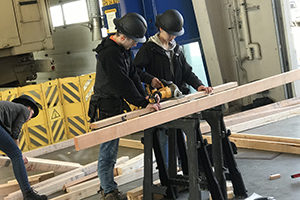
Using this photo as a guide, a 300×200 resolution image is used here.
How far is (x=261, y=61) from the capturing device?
10898 mm

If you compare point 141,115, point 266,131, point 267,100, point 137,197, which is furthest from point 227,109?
point 141,115

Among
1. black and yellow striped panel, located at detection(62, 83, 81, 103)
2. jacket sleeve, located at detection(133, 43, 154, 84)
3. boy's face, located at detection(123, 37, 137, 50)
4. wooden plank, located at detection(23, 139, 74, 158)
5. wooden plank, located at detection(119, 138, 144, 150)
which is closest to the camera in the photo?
boy's face, located at detection(123, 37, 137, 50)

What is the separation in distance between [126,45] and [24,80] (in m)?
9.85

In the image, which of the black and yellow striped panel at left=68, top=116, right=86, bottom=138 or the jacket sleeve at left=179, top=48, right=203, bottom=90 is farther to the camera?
the black and yellow striped panel at left=68, top=116, right=86, bottom=138

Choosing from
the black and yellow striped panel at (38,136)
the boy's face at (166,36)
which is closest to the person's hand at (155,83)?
the boy's face at (166,36)

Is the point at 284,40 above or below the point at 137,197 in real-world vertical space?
above

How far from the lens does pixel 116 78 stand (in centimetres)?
556

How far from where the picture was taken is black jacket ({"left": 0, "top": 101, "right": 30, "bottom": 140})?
6445 millimetres

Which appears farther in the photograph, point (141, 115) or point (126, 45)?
point (126, 45)

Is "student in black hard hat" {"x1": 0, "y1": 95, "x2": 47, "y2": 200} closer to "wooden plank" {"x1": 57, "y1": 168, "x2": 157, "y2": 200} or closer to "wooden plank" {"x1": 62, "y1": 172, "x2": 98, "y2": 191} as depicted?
"wooden plank" {"x1": 57, "y1": 168, "x2": 157, "y2": 200}

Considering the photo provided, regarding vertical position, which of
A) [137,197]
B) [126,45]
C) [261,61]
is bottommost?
[137,197]

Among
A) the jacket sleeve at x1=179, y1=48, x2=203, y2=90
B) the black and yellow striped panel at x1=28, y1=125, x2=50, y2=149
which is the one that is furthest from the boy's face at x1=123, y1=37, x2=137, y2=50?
the black and yellow striped panel at x1=28, y1=125, x2=50, y2=149

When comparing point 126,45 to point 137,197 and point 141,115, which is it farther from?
point 137,197

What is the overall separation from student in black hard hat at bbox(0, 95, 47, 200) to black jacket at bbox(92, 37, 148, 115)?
117 cm
